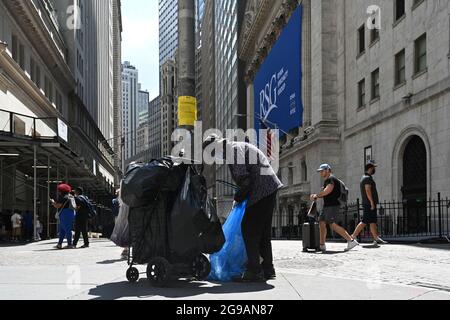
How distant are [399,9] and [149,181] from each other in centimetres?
2222

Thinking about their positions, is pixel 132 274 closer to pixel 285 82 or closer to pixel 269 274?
pixel 269 274

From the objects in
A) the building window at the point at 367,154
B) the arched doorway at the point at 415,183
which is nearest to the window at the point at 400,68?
the arched doorway at the point at 415,183

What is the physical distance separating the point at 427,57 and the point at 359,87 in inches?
323

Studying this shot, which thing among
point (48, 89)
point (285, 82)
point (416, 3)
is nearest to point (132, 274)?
point (416, 3)

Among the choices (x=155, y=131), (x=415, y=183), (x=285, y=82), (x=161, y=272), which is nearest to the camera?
(x=161, y=272)

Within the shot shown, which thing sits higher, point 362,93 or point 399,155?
point 362,93

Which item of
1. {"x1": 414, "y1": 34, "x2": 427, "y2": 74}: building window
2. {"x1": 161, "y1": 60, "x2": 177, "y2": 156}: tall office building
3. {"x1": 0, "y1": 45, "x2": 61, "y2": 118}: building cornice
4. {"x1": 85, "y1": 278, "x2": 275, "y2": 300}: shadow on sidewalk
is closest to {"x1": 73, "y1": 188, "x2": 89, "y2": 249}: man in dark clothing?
{"x1": 85, "y1": 278, "x2": 275, "y2": 300}: shadow on sidewalk

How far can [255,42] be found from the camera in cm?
6059

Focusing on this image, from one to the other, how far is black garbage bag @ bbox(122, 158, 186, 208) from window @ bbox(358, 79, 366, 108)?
2449cm

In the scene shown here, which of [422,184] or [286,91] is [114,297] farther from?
[286,91]

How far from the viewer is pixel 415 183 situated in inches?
912

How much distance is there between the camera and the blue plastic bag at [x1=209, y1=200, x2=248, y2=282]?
20.7 ft

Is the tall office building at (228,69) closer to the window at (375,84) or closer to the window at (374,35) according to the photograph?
the window at (375,84)

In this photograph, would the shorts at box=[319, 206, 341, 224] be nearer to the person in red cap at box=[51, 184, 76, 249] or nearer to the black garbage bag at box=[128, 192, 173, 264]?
the black garbage bag at box=[128, 192, 173, 264]
